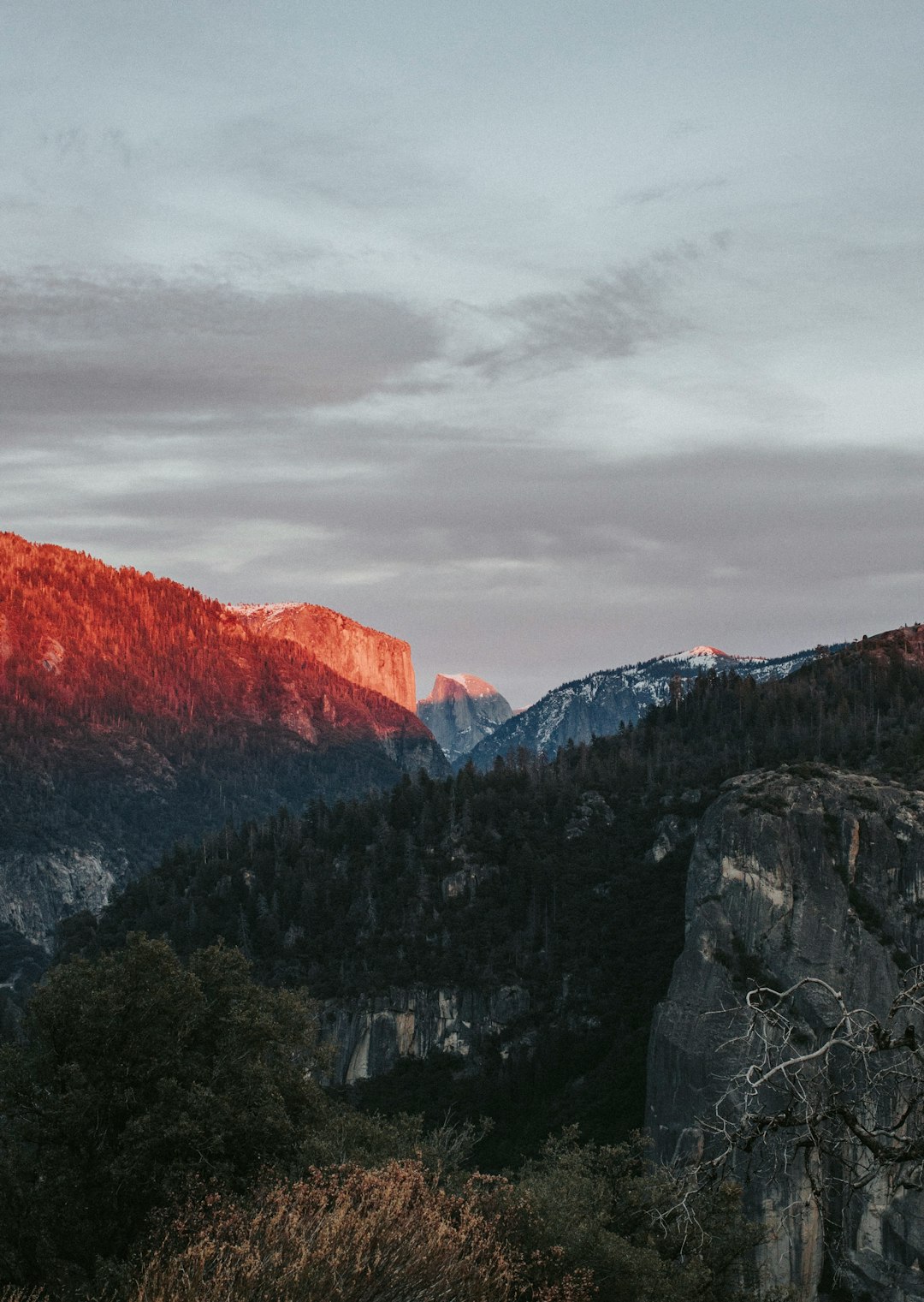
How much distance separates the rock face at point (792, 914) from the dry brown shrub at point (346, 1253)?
308ft

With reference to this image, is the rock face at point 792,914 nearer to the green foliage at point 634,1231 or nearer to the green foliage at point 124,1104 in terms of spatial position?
the green foliage at point 634,1231

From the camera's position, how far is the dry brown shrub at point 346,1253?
→ 26.5 metres

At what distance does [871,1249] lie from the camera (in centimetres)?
12075

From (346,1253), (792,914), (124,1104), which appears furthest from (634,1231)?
(792,914)

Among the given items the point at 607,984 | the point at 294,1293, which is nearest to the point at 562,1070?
the point at 607,984

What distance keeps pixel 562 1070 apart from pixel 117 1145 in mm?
143608

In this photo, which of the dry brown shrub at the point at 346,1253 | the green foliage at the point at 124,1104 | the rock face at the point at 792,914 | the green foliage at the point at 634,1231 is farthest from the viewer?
the rock face at the point at 792,914

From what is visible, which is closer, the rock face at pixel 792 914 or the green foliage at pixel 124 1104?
the green foliage at pixel 124 1104

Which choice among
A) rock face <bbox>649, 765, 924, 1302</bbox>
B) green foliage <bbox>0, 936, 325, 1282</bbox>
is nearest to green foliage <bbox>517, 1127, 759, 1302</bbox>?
green foliage <bbox>0, 936, 325, 1282</bbox>

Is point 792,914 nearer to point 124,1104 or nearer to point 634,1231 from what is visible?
point 634,1231

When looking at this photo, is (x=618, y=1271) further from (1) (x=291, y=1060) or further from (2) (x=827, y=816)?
(2) (x=827, y=816)

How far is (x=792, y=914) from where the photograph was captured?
148 meters

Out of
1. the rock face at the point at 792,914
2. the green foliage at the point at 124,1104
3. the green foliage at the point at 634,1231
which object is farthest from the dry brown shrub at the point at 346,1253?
the rock face at the point at 792,914

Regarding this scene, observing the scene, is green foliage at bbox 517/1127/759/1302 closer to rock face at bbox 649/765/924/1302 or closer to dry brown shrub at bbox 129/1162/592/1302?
dry brown shrub at bbox 129/1162/592/1302
